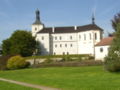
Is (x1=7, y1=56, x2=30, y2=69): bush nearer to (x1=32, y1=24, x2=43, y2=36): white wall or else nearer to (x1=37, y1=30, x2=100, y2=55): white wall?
(x1=37, y1=30, x2=100, y2=55): white wall

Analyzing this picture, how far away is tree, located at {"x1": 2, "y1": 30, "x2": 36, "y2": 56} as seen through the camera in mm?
99000

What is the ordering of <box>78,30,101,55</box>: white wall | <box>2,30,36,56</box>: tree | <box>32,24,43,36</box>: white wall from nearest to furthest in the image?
<box>2,30,36,56</box>: tree
<box>78,30,101,55</box>: white wall
<box>32,24,43,36</box>: white wall

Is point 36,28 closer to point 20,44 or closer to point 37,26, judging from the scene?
point 37,26

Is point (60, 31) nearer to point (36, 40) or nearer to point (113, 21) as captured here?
point (36, 40)

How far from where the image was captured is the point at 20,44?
9969 centimetres

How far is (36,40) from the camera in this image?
380ft

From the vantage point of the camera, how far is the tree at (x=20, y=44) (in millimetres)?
99000

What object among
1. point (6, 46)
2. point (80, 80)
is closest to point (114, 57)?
point (80, 80)

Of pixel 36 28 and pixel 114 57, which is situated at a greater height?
pixel 36 28

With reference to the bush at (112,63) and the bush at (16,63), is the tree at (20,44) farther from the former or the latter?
the bush at (112,63)

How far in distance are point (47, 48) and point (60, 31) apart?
855 cm

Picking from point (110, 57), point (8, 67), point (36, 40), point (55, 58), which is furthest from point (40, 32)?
point (110, 57)

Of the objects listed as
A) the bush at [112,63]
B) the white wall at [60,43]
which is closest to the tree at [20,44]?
the white wall at [60,43]

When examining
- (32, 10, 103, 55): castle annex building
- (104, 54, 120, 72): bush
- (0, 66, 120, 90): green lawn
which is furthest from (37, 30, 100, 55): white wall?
(0, 66, 120, 90): green lawn
